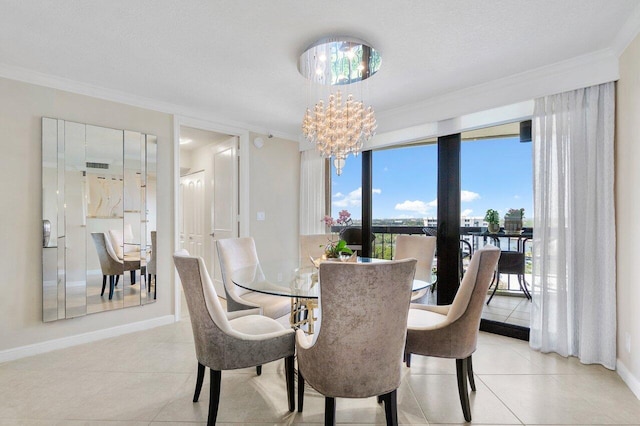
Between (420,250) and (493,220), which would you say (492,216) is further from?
(420,250)

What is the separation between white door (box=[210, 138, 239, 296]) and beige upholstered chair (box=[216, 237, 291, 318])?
53.6 inches

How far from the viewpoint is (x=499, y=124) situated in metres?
2.98

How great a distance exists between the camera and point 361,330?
51.8 inches

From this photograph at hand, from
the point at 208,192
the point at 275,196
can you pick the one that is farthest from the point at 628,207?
the point at 208,192

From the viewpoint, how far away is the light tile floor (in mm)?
1786

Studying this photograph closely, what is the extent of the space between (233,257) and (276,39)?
1.80 metres

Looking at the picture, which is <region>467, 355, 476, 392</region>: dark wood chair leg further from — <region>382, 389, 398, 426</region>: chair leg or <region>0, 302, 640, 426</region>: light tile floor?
<region>382, 389, 398, 426</region>: chair leg

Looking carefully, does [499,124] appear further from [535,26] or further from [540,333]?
[540,333]

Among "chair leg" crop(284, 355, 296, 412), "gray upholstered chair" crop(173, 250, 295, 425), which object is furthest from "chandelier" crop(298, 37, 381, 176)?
"chair leg" crop(284, 355, 296, 412)

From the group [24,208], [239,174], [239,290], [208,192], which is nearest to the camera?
[24,208]

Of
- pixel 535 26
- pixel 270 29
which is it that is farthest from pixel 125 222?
pixel 535 26

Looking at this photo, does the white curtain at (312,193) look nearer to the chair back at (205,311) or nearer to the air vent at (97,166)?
the air vent at (97,166)

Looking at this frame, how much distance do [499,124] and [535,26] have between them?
3.54 ft

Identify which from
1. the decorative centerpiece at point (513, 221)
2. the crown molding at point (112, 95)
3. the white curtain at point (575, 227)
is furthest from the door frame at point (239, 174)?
the white curtain at point (575, 227)
